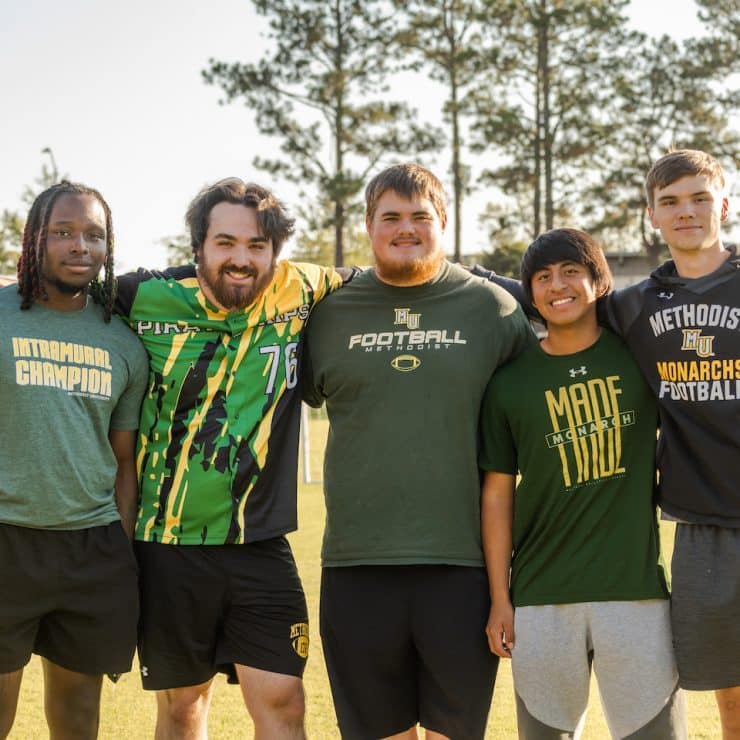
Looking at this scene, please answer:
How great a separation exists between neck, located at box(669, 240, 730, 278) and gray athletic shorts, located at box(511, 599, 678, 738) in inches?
49.8

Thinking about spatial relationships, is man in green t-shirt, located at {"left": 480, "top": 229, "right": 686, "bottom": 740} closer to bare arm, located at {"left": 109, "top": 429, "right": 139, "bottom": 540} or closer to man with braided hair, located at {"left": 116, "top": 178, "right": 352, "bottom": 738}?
man with braided hair, located at {"left": 116, "top": 178, "right": 352, "bottom": 738}

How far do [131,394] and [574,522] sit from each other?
1.82 metres

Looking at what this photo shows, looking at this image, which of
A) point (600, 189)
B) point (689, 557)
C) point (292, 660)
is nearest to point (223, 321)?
point (292, 660)

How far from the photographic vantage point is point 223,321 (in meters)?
4.17

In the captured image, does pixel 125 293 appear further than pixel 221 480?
Yes

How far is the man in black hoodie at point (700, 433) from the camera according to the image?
3678mm

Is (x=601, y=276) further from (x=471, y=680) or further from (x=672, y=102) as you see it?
(x=672, y=102)

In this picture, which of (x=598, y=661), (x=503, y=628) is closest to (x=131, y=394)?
(x=503, y=628)

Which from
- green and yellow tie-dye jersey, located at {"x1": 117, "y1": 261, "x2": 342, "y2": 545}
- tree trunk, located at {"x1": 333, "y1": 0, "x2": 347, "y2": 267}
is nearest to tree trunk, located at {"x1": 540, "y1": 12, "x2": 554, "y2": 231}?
tree trunk, located at {"x1": 333, "y1": 0, "x2": 347, "y2": 267}

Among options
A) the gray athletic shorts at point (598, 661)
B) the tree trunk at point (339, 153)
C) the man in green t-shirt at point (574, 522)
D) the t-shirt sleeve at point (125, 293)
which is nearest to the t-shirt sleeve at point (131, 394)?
the t-shirt sleeve at point (125, 293)

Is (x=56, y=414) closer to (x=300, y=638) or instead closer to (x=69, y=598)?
(x=69, y=598)

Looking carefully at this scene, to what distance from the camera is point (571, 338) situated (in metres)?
3.92

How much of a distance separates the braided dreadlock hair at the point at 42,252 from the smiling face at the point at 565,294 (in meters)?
1.74

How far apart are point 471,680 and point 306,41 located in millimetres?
28330
